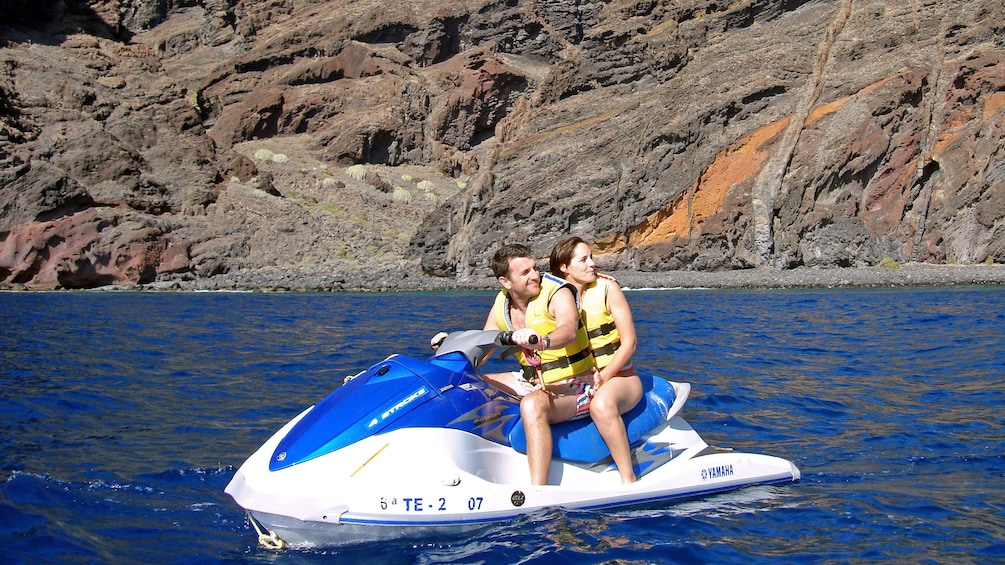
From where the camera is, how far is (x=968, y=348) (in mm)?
12344

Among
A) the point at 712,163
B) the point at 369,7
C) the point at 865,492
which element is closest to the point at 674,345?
the point at 865,492

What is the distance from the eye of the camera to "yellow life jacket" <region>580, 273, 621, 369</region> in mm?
5586

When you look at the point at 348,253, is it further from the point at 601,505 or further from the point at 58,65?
the point at 601,505

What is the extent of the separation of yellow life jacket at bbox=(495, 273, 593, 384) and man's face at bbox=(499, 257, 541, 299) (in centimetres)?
4

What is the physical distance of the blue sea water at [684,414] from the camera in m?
4.71

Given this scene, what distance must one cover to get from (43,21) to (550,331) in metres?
79.1

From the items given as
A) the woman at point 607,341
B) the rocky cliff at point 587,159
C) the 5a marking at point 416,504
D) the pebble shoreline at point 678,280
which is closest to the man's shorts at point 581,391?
the woman at point 607,341

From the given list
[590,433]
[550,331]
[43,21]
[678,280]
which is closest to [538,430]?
[590,433]

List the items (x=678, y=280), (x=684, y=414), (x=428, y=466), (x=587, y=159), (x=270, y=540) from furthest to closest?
(x=587, y=159) < (x=678, y=280) < (x=684, y=414) < (x=428, y=466) < (x=270, y=540)

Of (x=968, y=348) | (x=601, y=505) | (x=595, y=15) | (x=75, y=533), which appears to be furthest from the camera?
(x=595, y=15)

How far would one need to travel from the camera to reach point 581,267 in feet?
18.1

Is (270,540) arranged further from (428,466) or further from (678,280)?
(678,280)

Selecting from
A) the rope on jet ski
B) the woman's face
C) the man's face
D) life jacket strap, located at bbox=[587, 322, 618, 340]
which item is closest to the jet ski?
the rope on jet ski

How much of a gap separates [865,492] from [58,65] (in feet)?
221
